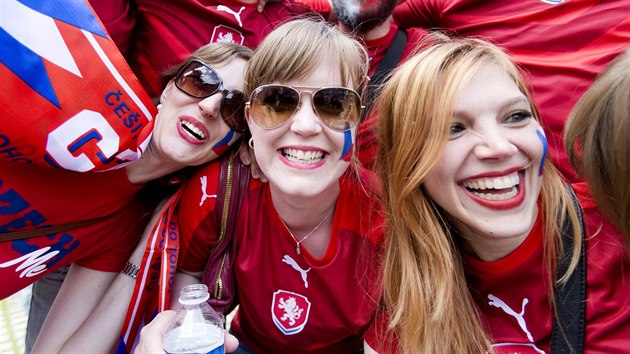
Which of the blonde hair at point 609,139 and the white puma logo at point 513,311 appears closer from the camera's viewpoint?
the blonde hair at point 609,139

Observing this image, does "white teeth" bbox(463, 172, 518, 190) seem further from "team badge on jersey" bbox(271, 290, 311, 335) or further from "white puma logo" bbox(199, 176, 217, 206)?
"white puma logo" bbox(199, 176, 217, 206)

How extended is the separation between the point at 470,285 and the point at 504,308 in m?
0.15

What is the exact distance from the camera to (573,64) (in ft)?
6.78

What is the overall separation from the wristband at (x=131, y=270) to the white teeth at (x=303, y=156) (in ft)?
2.98

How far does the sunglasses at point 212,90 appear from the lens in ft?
6.40

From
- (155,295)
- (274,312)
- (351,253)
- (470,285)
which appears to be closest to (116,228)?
(155,295)

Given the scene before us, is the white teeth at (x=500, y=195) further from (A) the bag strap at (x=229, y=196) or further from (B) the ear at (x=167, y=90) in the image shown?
(B) the ear at (x=167, y=90)

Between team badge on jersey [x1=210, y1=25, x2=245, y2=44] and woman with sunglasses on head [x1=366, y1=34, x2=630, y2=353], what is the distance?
39.4 inches

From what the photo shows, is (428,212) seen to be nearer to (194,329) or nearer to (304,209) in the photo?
(304,209)

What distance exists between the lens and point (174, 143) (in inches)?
75.8

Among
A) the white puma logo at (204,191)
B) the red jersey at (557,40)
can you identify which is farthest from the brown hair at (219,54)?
the red jersey at (557,40)

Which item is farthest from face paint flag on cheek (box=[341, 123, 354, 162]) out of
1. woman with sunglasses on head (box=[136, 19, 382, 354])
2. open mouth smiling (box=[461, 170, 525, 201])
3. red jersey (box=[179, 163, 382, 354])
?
open mouth smiling (box=[461, 170, 525, 201])

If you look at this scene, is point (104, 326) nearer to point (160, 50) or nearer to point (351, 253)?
point (351, 253)

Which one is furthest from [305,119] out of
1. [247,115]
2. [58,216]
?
[58,216]
